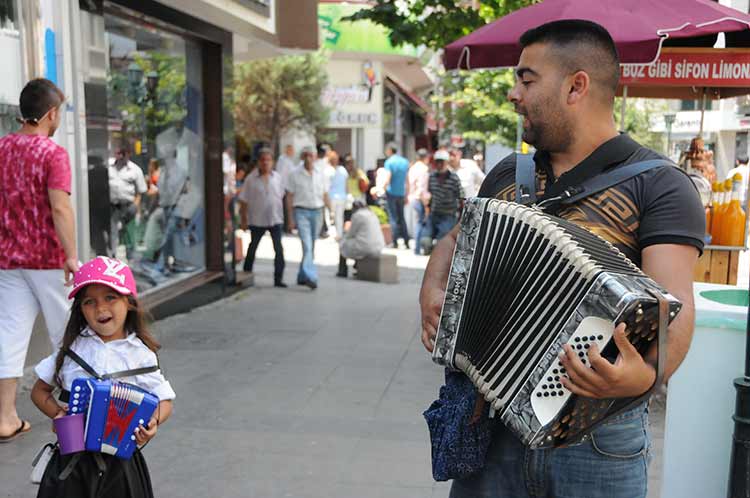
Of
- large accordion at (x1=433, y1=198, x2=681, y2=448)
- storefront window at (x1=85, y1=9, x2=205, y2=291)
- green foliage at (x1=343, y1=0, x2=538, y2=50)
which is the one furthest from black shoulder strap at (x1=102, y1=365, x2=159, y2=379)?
green foliage at (x1=343, y1=0, x2=538, y2=50)

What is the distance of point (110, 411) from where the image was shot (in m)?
2.83

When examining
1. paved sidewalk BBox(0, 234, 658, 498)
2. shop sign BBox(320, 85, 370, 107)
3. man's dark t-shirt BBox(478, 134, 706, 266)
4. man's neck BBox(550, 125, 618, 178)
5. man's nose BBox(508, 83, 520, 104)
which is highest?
shop sign BBox(320, 85, 370, 107)

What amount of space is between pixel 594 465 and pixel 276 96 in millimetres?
21053

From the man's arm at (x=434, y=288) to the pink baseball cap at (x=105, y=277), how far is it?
3.93 feet

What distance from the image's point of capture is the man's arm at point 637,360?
1.74 metres

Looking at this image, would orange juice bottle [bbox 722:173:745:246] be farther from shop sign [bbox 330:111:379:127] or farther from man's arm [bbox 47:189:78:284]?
shop sign [bbox 330:111:379:127]

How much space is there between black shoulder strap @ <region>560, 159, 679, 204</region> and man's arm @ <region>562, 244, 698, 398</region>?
0.79ft

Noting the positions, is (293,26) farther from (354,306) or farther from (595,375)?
(595,375)

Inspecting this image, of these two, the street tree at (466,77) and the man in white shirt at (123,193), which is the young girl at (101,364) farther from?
the street tree at (466,77)

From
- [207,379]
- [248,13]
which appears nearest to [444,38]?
[248,13]

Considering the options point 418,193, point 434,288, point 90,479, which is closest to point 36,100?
point 90,479

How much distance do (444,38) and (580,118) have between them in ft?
25.6

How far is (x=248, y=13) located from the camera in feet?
35.6

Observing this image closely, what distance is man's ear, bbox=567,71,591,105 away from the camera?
217cm
